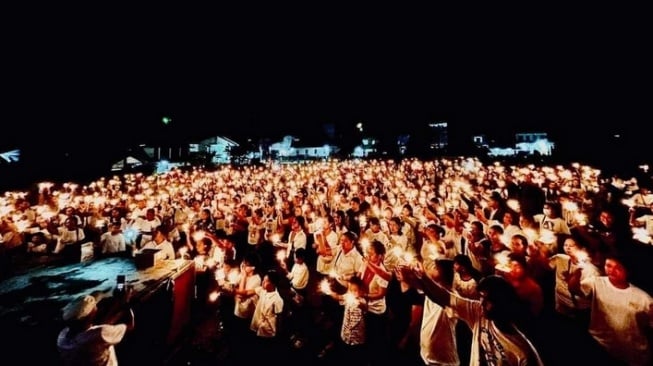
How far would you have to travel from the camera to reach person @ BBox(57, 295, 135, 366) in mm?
3428

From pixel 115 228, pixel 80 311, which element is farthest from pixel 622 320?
pixel 115 228

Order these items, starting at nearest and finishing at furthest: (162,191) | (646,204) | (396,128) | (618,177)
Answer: (646,204) < (618,177) < (162,191) < (396,128)

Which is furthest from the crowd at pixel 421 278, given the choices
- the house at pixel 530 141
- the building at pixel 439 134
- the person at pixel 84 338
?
the house at pixel 530 141

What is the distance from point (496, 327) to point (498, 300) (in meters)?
0.27

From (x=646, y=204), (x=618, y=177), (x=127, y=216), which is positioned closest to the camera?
(x=646, y=204)

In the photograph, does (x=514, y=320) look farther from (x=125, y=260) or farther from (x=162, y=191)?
(x=162, y=191)

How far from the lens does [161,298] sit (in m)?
5.69

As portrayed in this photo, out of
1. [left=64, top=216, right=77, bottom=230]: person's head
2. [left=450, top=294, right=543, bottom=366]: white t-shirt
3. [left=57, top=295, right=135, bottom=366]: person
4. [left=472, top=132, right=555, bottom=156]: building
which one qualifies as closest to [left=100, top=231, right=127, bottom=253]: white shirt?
[left=64, top=216, right=77, bottom=230]: person's head

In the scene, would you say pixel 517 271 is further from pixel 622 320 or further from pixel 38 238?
pixel 38 238

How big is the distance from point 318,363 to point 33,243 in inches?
287

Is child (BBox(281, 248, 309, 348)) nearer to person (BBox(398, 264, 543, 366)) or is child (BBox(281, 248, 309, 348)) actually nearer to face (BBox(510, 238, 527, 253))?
person (BBox(398, 264, 543, 366))

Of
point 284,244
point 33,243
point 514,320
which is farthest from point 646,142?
point 33,243

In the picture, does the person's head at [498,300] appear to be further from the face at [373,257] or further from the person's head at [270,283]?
the person's head at [270,283]

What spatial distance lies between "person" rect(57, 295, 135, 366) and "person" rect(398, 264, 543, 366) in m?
3.43
